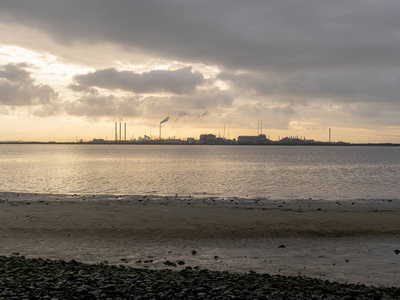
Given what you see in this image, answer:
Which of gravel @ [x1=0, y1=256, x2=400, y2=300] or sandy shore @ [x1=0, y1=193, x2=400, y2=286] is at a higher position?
gravel @ [x1=0, y1=256, x2=400, y2=300]

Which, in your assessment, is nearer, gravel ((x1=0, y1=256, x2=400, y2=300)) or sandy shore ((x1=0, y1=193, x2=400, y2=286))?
gravel ((x1=0, y1=256, x2=400, y2=300))

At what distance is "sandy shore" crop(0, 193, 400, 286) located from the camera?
15828 millimetres

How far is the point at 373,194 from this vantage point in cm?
4581

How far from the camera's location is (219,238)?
820 inches

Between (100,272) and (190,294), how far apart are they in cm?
391

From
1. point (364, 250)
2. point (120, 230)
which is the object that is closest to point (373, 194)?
point (364, 250)

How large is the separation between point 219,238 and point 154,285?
9848 millimetres

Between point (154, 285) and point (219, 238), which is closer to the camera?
point (154, 285)

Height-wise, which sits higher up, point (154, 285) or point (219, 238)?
point (154, 285)

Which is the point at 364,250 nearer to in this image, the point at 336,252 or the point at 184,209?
the point at 336,252

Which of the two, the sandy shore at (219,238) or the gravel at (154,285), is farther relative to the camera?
the sandy shore at (219,238)

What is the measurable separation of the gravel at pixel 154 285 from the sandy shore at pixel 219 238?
77.7 inches

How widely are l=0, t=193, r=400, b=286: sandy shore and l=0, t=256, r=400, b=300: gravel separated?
197 centimetres

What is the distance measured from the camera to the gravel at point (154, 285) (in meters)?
10.5
